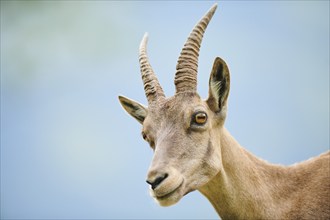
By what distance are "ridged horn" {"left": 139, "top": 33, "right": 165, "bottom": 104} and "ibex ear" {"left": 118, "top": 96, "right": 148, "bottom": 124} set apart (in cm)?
51

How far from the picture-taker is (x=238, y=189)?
26.4ft

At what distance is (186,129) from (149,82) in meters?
1.81

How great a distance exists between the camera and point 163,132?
25.1ft

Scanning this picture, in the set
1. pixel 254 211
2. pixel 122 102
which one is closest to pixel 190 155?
pixel 254 211

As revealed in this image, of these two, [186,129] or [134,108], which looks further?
[134,108]

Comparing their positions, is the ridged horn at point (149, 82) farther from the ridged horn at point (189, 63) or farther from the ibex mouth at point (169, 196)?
the ibex mouth at point (169, 196)

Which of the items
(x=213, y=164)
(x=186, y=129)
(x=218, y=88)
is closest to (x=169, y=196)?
(x=213, y=164)

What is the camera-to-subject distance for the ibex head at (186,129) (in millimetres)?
6961

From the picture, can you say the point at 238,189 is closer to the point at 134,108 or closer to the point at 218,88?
the point at 218,88

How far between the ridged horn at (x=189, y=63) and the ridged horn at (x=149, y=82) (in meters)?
0.48

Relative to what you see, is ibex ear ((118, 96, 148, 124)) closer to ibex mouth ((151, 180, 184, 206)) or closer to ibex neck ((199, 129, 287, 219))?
ibex neck ((199, 129, 287, 219))

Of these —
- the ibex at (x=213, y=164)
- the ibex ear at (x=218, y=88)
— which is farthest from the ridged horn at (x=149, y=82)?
the ibex ear at (x=218, y=88)

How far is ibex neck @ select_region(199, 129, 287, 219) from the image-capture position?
7.97m

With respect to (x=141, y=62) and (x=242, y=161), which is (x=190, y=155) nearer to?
(x=242, y=161)
